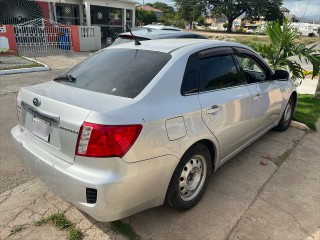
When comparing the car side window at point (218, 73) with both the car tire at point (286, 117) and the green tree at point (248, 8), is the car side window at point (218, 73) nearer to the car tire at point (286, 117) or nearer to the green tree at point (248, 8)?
the car tire at point (286, 117)

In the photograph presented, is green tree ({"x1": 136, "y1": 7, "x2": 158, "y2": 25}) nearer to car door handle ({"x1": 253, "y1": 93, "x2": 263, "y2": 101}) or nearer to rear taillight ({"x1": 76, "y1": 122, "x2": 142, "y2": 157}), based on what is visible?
car door handle ({"x1": 253, "y1": 93, "x2": 263, "y2": 101})

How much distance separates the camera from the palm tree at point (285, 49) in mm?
6129

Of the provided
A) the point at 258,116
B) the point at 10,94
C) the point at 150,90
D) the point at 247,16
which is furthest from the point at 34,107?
the point at 247,16

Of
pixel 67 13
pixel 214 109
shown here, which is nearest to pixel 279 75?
pixel 214 109

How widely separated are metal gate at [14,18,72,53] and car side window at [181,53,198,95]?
14.1 m

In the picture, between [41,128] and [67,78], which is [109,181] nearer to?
[41,128]

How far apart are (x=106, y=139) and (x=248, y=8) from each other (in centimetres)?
6346

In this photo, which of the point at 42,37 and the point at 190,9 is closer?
the point at 42,37

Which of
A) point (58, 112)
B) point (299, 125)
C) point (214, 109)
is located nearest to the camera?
point (58, 112)

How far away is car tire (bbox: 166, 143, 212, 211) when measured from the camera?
2.64 m

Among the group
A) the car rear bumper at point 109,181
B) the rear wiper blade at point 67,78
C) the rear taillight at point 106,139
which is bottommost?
the car rear bumper at point 109,181

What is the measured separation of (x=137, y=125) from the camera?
2.18 meters

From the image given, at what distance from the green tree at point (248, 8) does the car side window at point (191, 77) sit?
59.4 meters

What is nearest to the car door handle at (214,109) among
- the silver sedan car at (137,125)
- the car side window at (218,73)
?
the silver sedan car at (137,125)
